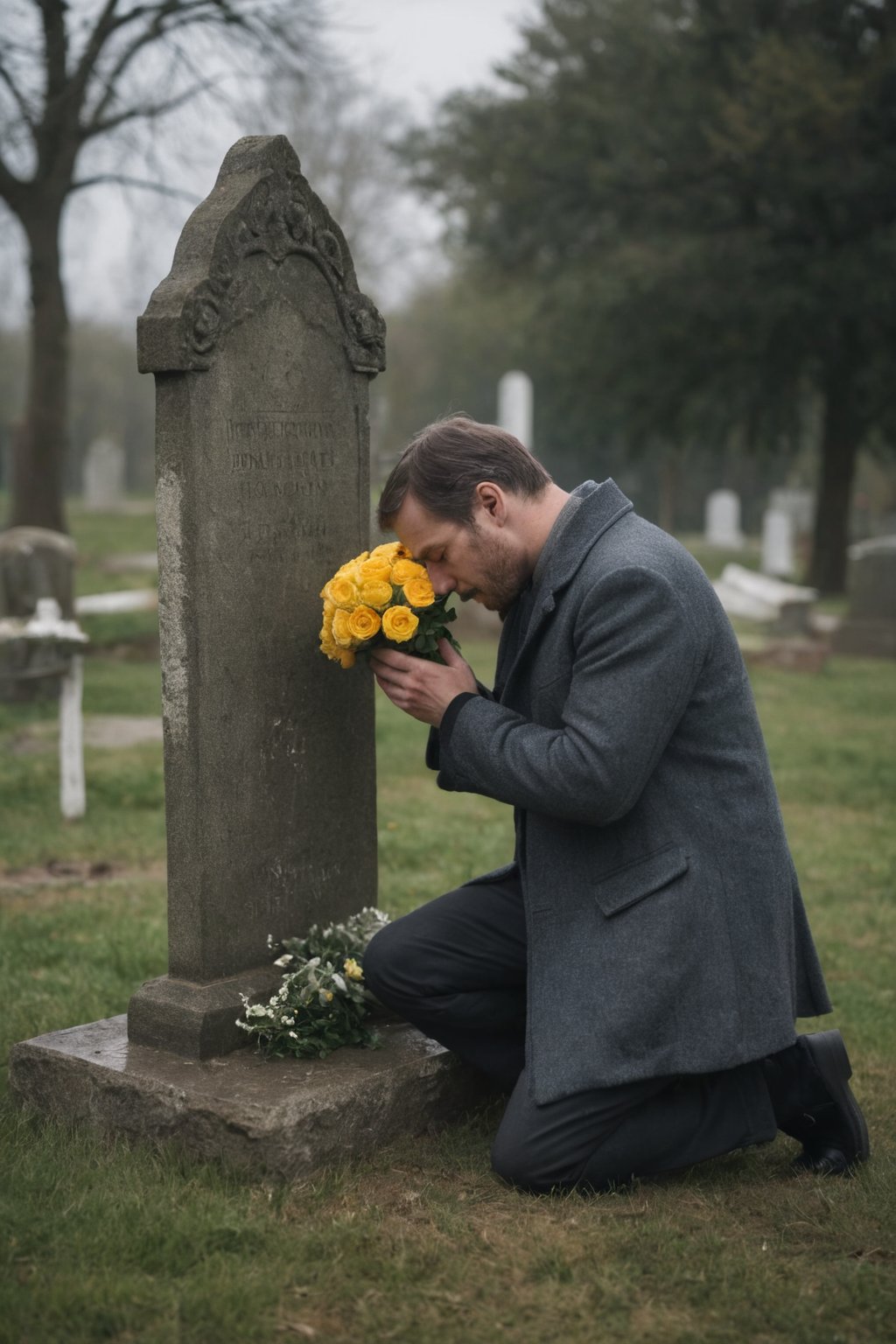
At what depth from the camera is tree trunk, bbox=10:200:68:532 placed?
14.1 meters

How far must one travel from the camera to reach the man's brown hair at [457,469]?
11.2 ft

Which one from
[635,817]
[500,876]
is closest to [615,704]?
[635,817]

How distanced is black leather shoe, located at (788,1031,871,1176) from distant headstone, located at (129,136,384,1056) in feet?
4.63

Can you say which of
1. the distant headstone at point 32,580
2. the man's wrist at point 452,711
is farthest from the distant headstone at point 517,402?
the man's wrist at point 452,711

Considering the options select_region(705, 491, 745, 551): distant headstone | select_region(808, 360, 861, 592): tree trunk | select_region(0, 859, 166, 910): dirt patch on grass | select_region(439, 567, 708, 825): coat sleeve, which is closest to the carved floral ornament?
select_region(439, 567, 708, 825): coat sleeve

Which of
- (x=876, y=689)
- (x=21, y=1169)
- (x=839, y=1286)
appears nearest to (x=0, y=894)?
(x=21, y=1169)

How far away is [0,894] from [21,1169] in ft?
9.72

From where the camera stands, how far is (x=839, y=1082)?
3.54m

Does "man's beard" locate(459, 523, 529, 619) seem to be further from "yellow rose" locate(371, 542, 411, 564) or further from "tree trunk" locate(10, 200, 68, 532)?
"tree trunk" locate(10, 200, 68, 532)

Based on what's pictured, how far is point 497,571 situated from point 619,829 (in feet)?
2.34

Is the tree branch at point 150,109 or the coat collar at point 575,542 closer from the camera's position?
the coat collar at point 575,542

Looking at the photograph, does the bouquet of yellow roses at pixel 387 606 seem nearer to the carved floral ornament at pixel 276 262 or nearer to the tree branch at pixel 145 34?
the carved floral ornament at pixel 276 262

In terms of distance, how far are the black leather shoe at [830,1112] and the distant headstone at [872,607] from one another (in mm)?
12660

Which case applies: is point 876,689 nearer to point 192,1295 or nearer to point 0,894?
point 0,894
